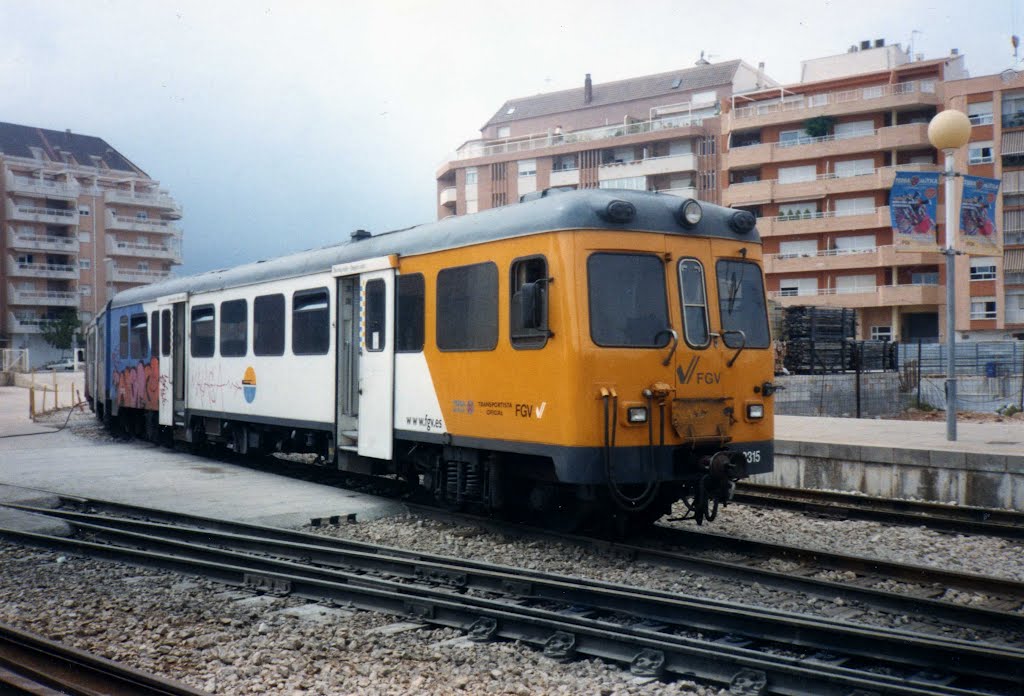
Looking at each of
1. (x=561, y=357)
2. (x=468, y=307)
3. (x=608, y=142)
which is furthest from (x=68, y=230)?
(x=561, y=357)

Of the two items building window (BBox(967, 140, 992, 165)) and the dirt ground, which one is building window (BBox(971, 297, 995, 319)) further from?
the dirt ground

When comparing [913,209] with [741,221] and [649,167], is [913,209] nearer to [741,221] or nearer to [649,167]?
[741,221]

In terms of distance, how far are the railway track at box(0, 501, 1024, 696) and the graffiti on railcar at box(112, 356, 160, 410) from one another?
30.8ft

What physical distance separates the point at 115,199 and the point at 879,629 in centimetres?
8986

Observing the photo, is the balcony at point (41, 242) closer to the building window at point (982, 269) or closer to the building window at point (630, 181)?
the building window at point (630, 181)

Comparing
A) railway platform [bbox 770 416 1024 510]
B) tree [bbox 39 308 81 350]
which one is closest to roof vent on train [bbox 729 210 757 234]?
railway platform [bbox 770 416 1024 510]

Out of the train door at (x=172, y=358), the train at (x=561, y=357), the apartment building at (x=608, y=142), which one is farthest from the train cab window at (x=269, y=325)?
the apartment building at (x=608, y=142)

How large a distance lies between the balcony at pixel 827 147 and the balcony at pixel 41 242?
2184 inches

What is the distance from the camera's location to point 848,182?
5419cm

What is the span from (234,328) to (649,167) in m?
51.9

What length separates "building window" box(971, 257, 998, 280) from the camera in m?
51.6

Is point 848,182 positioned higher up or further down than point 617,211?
higher up

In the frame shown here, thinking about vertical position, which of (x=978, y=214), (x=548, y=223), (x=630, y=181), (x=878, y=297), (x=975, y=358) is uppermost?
(x=630, y=181)

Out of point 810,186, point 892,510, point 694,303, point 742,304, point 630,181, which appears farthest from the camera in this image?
point 630,181
